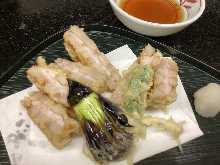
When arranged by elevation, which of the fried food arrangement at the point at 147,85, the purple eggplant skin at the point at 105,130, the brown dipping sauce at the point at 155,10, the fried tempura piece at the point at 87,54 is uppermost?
the brown dipping sauce at the point at 155,10

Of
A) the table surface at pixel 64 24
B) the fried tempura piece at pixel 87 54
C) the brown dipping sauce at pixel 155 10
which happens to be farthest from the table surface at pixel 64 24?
the fried tempura piece at pixel 87 54

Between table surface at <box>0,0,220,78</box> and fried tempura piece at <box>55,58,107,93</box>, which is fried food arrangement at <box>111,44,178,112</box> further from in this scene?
table surface at <box>0,0,220,78</box>

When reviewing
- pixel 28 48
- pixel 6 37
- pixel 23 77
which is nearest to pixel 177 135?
pixel 23 77

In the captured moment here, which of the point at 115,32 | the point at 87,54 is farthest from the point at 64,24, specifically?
the point at 87,54

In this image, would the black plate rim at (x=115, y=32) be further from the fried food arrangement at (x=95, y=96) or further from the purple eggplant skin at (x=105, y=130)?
the purple eggplant skin at (x=105, y=130)

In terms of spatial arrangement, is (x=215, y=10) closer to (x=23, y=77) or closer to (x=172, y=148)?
(x=172, y=148)

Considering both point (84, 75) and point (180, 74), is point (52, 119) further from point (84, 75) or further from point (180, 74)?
point (180, 74)
